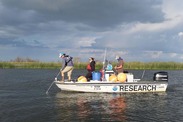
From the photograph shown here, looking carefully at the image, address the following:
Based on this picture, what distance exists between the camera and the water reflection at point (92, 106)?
573 inches

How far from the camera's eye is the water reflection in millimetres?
14552

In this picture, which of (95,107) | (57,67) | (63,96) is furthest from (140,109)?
(57,67)

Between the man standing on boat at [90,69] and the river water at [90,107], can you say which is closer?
the river water at [90,107]

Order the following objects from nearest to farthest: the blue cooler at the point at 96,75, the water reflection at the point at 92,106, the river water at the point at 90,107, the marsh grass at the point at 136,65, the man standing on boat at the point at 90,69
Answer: the river water at the point at 90,107
the water reflection at the point at 92,106
the blue cooler at the point at 96,75
the man standing on boat at the point at 90,69
the marsh grass at the point at 136,65

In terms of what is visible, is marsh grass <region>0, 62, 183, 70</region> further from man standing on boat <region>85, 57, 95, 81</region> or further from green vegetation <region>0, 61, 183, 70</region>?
man standing on boat <region>85, 57, 95, 81</region>

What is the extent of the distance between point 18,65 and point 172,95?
4707 cm

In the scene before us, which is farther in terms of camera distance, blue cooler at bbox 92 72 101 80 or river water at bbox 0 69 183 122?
blue cooler at bbox 92 72 101 80

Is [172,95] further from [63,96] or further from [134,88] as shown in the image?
[63,96]

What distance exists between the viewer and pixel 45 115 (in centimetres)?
1502

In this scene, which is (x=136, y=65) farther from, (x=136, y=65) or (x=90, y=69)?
(x=90, y=69)

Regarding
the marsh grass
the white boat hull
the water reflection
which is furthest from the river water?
the marsh grass

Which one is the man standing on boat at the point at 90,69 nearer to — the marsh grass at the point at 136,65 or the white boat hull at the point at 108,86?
the white boat hull at the point at 108,86

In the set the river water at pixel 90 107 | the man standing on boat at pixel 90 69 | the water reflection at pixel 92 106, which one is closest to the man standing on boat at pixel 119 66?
the man standing on boat at pixel 90 69

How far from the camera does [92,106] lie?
17.1m
